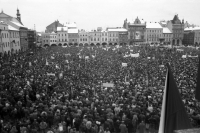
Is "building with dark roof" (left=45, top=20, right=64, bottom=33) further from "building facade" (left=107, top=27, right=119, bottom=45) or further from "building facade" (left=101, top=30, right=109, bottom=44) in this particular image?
"building facade" (left=107, top=27, right=119, bottom=45)

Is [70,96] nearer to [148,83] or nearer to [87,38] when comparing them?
[148,83]

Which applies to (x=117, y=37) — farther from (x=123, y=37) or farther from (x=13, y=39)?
(x=13, y=39)

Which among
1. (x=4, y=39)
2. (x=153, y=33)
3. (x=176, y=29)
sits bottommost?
(x=4, y=39)

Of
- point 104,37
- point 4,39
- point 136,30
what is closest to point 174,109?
point 4,39

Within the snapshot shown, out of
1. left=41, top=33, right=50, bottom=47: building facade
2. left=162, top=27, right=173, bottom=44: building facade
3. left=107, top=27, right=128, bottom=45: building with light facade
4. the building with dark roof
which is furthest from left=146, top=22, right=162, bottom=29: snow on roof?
left=41, top=33, right=50, bottom=47: building facade

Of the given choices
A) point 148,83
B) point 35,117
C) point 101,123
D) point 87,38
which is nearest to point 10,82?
point 35,117

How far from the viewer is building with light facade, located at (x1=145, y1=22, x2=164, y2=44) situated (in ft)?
280

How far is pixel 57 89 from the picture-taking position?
48.6 feet

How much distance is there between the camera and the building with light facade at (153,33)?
280 ft

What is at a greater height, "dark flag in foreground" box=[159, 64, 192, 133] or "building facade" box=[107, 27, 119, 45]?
"building facade" box=[107, 27, 119, 45]

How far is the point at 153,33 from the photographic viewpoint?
3378 inches

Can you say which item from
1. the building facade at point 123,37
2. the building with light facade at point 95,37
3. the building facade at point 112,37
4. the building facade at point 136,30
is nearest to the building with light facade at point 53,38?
the building with light facade at point 95,37

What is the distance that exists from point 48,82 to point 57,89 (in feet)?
7.87

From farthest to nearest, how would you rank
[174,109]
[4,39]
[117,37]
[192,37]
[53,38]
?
1. [192,37]
2. [117,37]
3. [53,38]
4. [4,39]
5. [174,109]
